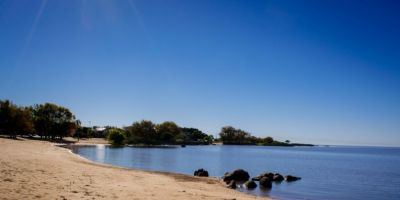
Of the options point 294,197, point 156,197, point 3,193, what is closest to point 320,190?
point 294,197

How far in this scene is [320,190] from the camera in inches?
1646

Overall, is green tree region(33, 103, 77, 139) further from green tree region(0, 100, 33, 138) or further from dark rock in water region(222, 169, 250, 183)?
dark rock in water region(222, 169, 250, 183)

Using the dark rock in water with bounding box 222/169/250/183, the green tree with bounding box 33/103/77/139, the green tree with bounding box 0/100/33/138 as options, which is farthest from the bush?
the dark rock in water with bounding box 222/169/250/183

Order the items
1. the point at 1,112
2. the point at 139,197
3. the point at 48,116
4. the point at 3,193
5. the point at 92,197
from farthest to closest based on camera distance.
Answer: the point at 48,116, the point at 1,112, the point at 139,197, the point at 92,197, the point at 3,193

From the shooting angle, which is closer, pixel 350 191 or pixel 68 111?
pixel 350 191

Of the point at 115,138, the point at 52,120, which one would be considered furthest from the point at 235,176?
the point at 115,138

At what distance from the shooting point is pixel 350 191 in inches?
1679

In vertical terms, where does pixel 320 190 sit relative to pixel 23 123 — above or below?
below

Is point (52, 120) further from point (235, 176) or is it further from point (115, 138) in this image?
point (235, 176)

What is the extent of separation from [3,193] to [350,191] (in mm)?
38564

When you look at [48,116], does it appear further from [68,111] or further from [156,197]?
[156,197]

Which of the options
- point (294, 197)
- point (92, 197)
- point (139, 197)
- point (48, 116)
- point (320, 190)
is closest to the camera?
point (92, 197)

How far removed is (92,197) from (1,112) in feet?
335

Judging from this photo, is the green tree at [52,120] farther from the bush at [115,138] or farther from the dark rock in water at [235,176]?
the dark rock in water at [235,176]
